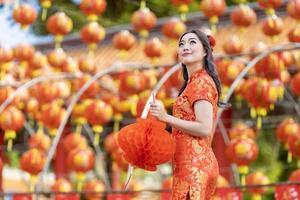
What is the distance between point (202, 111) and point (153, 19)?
5.07m

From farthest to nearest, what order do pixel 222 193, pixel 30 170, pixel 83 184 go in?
1. pixel 83 184
2. pixel 30 170
3. pixel 222 193

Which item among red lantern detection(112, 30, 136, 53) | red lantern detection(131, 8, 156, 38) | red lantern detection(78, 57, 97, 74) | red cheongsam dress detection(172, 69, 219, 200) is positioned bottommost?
red cheongsam dress detection(172, 69, 219, 200)

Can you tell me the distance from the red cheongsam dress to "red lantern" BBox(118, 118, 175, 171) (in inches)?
2.8

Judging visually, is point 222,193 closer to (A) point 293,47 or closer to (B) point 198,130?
(A) point 293,47

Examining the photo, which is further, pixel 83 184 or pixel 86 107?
pixel 83 184

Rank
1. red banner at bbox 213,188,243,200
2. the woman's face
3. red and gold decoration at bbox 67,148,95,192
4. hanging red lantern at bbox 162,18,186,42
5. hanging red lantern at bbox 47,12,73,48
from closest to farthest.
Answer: the woman's face, red banner at bbox 213,188,243,200, red and gold decoration at bbox 67,148,95,192, hanging red lantern at bbox 162,18,186,42, hanging red lantern at bbox 47,12,73,48

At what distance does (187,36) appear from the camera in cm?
391

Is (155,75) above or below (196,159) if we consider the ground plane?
above

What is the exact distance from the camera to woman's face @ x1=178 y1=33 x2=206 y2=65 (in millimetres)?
3857

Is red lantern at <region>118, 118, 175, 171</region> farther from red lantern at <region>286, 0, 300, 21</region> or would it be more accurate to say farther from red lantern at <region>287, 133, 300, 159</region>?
red lantern at <region>286, 0, 300, 21</region>

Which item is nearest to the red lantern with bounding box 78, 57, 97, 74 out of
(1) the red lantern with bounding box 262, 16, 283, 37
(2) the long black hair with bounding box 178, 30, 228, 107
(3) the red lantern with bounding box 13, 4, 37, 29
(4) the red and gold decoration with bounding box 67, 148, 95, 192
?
(3) the red lantern with bounding box 13, 4, 37, 29

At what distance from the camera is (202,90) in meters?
3.75

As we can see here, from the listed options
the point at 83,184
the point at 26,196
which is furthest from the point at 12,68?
the point at 26,196

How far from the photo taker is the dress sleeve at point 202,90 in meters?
3.74
